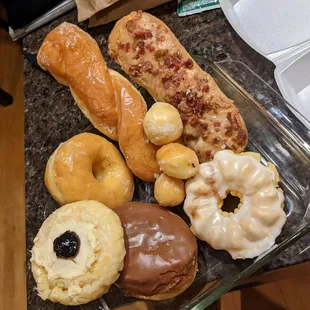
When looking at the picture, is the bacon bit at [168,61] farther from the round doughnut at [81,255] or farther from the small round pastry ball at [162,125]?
the round doughnut at [81,255]

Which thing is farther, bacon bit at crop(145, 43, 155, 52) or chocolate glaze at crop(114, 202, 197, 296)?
bacon bit at crop(145, 43, 155, 52)

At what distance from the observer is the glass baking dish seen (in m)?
0.75

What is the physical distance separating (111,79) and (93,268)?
32cm

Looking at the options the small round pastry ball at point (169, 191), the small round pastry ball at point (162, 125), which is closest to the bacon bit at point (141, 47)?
the small round pastry ball at point (162, 125)

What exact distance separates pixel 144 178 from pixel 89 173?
9cm

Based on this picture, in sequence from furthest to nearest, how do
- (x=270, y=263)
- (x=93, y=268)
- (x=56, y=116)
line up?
1. (x=56, y=116)
2. (x=270, y=263)
3. (x=93, y=268)

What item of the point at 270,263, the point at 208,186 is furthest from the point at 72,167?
the point at 270,263

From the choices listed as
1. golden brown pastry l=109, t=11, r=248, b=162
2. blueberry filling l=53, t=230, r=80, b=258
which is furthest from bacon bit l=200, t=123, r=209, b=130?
blueberry filling l=53, t=230, r=80, b=258

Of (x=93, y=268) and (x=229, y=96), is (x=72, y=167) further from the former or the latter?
(x=229, y=96)

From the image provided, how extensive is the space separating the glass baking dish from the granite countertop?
0.08 m

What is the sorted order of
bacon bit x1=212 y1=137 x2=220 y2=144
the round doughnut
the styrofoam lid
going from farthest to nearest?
the styrofoam lid → bacon bit x1=212 y1=137 x2=220 y2=144 → the round doughnut

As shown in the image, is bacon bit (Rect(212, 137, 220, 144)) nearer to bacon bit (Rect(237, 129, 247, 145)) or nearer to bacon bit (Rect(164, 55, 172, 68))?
bacon bit (Rect(237, 129, 247, 145))

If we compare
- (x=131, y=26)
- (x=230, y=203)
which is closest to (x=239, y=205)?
(x=230, y=203)

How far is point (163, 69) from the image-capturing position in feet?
2.71
